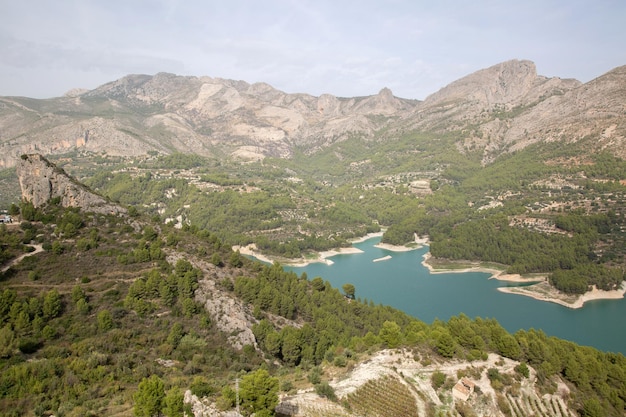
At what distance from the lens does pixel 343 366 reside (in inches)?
1094

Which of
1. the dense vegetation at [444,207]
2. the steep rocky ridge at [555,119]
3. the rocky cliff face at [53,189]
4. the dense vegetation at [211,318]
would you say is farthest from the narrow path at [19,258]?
the steep rocky ridge at [555,119]

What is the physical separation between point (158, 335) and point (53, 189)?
2655 centimetres

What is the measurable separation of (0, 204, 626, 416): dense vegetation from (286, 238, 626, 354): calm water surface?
78.9 ft

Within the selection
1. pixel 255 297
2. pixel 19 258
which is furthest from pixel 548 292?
pixel 19 258

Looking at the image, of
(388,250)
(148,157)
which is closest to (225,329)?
(388,250)

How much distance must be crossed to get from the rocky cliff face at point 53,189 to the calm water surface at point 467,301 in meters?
43.5

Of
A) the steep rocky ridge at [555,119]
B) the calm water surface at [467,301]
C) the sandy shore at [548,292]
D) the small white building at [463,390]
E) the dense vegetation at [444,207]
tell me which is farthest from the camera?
the steep rocky ridge at [555,119]

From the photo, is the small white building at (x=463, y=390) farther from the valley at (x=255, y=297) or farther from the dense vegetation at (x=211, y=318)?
the dense vegetation at (x=211, y=318)

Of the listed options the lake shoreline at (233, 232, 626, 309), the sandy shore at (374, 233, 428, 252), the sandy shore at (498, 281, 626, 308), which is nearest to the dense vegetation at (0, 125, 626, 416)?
the sandy shore at (498, 281, 626, 308)

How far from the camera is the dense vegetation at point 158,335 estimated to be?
875 inches

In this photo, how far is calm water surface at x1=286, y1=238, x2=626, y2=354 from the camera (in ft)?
190

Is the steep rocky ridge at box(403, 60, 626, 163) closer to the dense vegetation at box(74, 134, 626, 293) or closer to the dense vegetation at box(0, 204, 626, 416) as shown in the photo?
the dense vegetation at box(74, 134, 626, 293)

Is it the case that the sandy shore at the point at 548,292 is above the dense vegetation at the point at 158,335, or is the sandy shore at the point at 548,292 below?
below

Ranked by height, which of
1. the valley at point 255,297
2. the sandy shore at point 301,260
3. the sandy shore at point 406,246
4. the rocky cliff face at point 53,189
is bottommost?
the sandy shore at point 301,260
